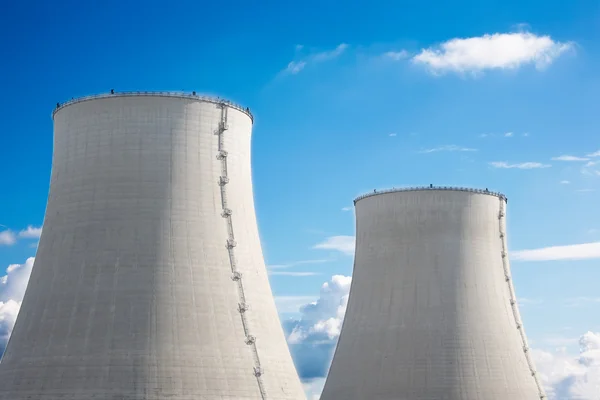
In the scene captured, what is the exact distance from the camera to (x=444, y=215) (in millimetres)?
32625

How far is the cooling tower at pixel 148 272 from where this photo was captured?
73.7 feet

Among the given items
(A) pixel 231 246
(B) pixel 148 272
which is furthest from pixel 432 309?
(B) pixel 148 272

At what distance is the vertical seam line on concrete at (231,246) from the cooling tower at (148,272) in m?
0.03

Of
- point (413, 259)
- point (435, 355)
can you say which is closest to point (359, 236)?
point (413, 259)

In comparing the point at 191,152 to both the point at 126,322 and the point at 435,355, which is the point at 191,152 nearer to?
the point at 126,322

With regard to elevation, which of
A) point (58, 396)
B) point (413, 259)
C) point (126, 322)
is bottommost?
point (58, 396)

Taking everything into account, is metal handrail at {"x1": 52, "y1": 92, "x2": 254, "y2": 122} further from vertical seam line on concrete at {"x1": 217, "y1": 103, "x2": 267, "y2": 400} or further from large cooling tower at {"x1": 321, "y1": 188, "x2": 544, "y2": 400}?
large cooling tower at {"x1": 321, "y1": 188, "x2": 544, "y2": 400}

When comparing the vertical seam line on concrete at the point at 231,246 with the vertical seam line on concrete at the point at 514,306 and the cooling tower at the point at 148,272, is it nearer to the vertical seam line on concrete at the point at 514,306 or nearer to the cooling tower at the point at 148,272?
the cooling tower at the point at 148,272

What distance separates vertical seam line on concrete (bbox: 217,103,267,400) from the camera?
76.7 feet

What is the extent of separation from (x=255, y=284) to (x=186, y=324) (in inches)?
87.5

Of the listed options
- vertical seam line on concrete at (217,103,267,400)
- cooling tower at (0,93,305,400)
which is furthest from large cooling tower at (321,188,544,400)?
vertical seam line on concrete at (217,103,267,400)

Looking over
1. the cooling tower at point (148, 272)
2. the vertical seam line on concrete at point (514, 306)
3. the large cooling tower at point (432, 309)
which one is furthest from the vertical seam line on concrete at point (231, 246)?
the vertical seam line on concrete at point (514, 306)

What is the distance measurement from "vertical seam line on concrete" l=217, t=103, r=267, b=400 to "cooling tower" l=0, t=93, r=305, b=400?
3 centimetres

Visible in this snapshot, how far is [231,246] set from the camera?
23984 millimetres
